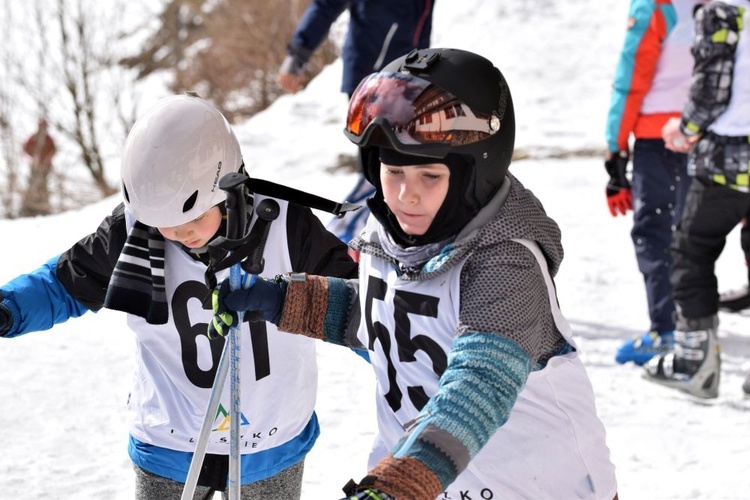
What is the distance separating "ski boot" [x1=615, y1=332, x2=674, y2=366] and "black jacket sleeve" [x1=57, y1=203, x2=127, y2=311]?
3.48m

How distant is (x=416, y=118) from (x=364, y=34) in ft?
13.4

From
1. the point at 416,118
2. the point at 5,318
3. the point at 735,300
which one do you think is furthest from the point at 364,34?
the point at 416,118

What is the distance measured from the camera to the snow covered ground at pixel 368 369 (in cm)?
445

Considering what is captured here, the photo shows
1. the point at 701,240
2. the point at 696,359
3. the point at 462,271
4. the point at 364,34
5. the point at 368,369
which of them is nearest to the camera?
the point at 462,271

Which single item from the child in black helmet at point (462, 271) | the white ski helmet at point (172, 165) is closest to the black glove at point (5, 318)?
the white ski helmet at point (172, 165)

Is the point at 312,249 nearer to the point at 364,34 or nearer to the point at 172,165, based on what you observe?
the point at 172,165

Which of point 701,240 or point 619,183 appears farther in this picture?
point 619,183

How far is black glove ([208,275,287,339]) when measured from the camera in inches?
93.0

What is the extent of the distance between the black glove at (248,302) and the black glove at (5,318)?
23.5 inches

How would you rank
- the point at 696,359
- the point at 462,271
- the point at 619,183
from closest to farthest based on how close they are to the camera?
the point at 462,271
the point at 696,359
the point at 619,183

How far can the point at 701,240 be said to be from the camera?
4.81m

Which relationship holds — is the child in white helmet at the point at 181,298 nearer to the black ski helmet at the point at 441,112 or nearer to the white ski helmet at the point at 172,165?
the white ski helmet at the point at 172,165

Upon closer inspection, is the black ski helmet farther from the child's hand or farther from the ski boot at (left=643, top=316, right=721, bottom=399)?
the ski boot at (left=643, top=316, right=721, bottom=399)

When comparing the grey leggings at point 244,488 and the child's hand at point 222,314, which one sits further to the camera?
the grey leggings at point 244,488
